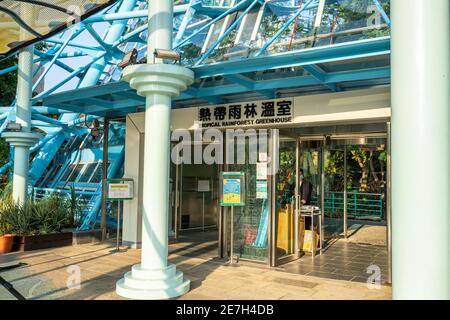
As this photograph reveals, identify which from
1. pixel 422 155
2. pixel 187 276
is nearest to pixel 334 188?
pixel 187 276

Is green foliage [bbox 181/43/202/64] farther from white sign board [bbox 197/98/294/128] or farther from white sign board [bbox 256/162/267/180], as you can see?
white sign board [bbox 256/162/267/180]

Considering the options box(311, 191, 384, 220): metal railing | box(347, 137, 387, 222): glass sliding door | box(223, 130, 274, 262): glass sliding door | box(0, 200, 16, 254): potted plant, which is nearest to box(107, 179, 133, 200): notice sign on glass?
box(0, 200, 16, 254): potted plant

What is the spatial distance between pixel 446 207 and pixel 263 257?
4.98 meters

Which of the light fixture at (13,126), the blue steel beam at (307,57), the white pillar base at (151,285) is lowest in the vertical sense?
the white pillar base at (151,285)

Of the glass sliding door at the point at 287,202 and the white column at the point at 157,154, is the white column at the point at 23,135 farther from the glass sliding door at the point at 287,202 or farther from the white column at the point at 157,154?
the glass sliding door at the point at 287,202

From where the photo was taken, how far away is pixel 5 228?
8.43 m

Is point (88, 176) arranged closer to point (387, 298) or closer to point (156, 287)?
point (156, 287)

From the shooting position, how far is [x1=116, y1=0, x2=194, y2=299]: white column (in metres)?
5.27

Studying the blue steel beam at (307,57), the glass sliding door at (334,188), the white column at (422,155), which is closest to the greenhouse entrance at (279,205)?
the blue steel beam at (307,57)

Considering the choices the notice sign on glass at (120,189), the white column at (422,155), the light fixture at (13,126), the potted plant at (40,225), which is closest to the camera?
the white column at (422,155)

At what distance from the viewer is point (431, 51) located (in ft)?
8.49

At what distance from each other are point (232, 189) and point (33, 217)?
4.42 m

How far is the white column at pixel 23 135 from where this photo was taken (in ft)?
30.2

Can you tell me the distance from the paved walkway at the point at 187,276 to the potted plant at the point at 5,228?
36cm
